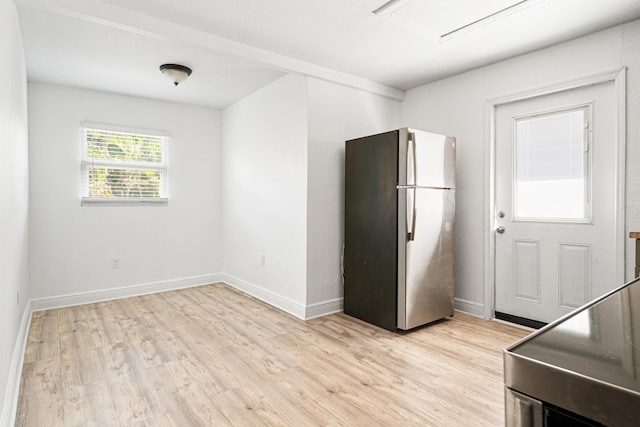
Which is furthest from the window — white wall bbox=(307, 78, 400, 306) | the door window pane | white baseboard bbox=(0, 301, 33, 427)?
the door window pane

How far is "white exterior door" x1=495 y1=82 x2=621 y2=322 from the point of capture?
2.75m

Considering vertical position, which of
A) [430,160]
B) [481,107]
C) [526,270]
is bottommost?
[526,270]

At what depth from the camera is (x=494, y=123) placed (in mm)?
3387

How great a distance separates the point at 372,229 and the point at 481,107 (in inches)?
63.6

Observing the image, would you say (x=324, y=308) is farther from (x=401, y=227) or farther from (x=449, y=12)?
(x=449, y=12)

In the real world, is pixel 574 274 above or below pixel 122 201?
below

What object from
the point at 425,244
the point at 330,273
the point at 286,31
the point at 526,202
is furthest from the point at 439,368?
the point at 286,31

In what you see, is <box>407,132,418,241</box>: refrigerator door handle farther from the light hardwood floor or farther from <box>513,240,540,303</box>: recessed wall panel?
<box>513,240,540,303</box>: recessed wall panel

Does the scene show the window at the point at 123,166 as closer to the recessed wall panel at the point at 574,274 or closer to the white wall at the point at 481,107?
the white wall at the point at 481,107

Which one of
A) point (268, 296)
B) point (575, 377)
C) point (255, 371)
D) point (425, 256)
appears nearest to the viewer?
point (575, 377)

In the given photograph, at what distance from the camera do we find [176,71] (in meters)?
3.31

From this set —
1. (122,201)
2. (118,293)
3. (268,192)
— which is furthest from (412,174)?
(118,293)

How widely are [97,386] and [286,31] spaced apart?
9.15ft

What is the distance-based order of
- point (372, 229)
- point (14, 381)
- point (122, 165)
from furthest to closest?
point (122, 165) → point (372, 229) → point (14, 381)
